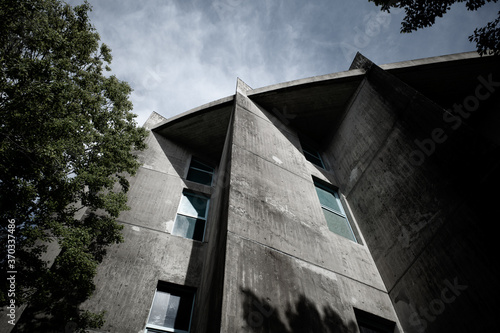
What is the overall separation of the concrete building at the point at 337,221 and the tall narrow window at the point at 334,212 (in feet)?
0.16

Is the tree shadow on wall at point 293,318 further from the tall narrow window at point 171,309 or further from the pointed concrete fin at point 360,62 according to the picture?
the pointed concrete fin at point 360,62

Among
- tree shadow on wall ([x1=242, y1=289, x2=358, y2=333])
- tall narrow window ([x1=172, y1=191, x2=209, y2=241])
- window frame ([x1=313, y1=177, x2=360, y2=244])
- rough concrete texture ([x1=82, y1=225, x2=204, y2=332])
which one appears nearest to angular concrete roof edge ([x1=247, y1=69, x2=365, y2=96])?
window frame ([x1=313, y1=177, x2=360, y2=244])

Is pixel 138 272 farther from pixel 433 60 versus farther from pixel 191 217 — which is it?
pixel 433 60

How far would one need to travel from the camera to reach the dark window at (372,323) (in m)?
4.62

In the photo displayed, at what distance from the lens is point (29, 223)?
490cm

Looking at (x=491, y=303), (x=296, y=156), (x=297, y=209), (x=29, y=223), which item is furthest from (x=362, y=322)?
(x=29, y=223)

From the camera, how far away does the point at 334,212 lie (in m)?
7.30

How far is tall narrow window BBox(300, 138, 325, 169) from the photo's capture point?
32.5 ft

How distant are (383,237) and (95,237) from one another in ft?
24.3

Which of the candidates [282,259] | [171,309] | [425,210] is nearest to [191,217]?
[171,309]

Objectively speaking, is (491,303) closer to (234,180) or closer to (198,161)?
(234,180)

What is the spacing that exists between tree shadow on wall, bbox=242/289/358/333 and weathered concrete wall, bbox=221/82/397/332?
0.04ft

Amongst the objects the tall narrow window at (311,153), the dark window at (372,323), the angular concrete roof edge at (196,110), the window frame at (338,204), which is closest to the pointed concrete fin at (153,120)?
the angular concrete roof edge at (196,110)

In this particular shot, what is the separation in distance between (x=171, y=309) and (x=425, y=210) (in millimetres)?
6354
